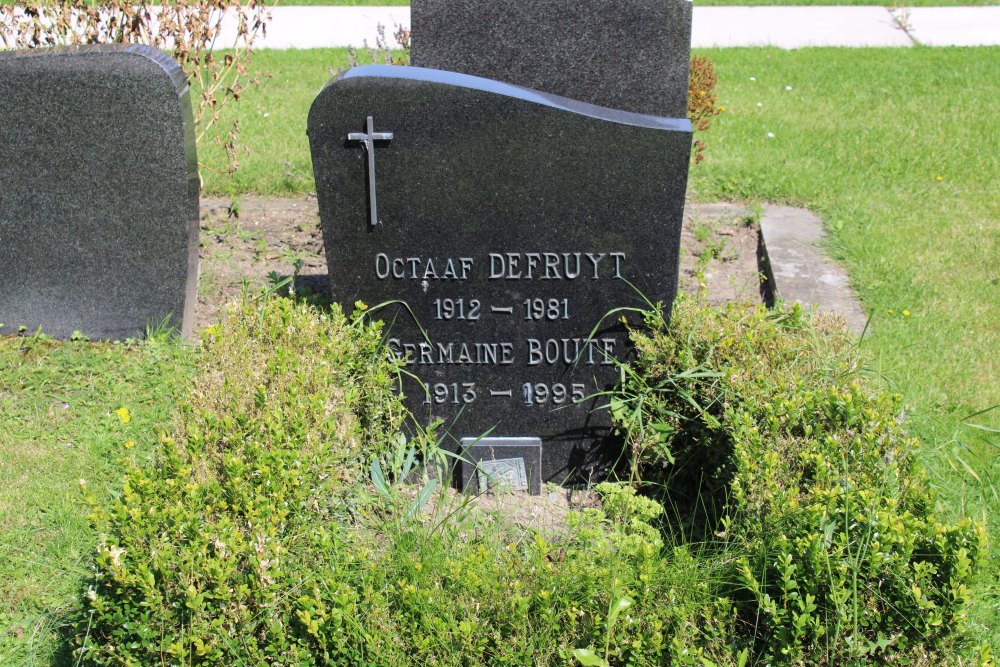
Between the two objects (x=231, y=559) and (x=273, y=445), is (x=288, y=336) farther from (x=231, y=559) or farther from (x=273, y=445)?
(x=231, y=559)

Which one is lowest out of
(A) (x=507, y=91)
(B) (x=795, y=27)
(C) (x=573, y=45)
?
(A) (x=507, y=91)

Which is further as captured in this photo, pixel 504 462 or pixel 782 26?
pixel 782 26

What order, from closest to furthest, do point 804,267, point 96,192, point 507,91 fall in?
point 507,91 → point 96,192 → point 804,267

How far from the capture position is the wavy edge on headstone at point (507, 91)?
9.94ft

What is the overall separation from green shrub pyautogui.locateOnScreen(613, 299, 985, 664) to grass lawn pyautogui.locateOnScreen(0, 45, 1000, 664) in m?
0.47

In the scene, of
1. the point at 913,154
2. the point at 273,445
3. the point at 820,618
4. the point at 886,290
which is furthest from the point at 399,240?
the point at 913,154

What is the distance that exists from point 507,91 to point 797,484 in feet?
4.89

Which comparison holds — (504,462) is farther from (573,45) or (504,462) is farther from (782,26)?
(782,26)

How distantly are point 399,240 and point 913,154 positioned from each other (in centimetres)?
414

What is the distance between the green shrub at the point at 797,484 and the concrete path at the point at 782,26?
6673mm

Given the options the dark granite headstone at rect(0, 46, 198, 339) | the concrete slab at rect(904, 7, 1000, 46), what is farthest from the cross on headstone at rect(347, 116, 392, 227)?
the concrete slab at rect(904, 7, 1000, 46)

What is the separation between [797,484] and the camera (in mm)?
2398

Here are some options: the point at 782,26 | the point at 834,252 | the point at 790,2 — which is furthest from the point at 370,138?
the point at 790,2

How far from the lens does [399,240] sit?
127 inches
